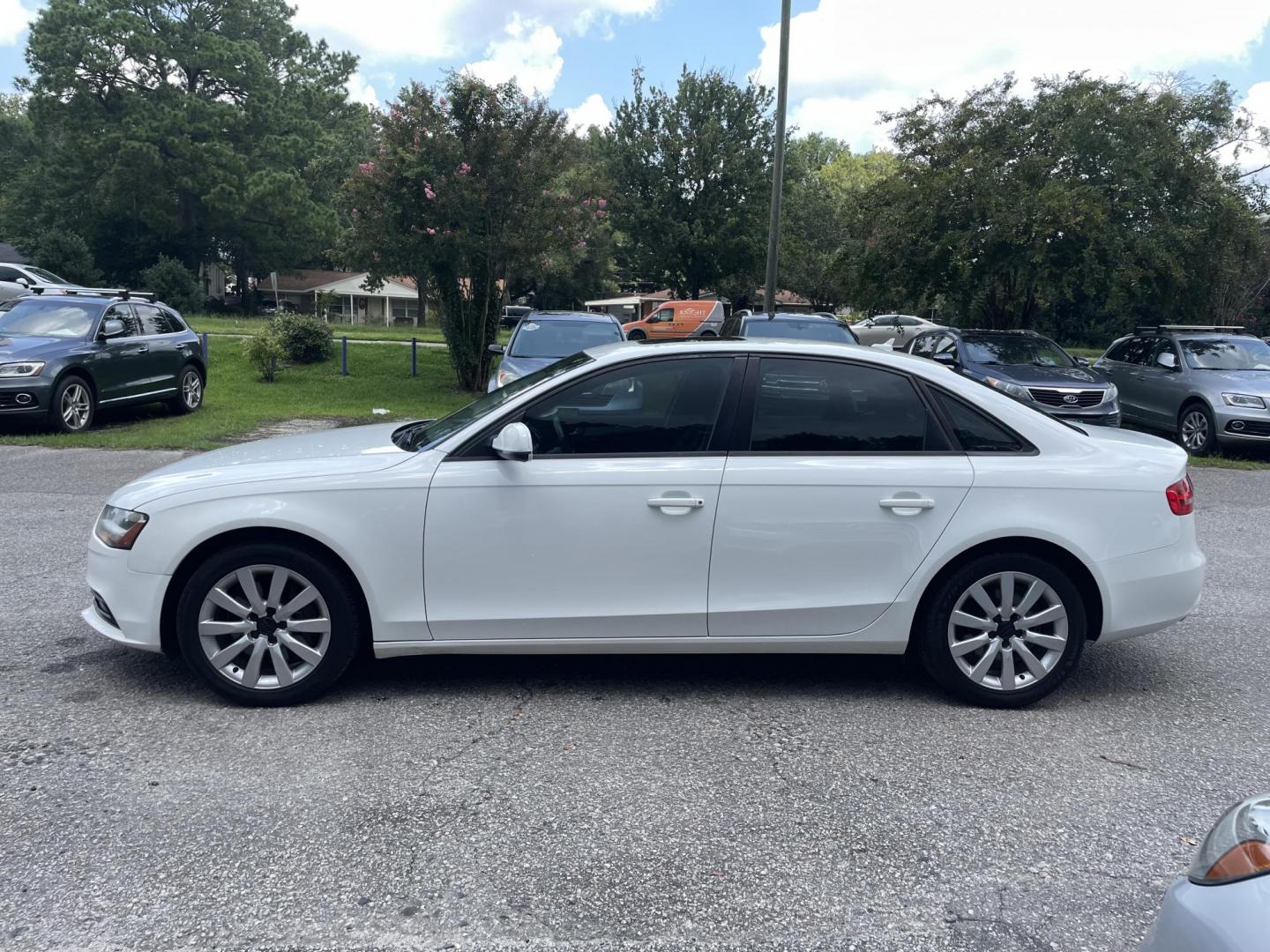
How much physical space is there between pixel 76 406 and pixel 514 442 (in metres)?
10.2

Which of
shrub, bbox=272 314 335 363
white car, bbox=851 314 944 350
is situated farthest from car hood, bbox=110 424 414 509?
white car, bbox=851 314 944 350

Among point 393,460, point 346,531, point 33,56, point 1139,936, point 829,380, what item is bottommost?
point 1139,936

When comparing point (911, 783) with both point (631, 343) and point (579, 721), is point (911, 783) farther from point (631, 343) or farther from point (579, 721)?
point (631, 343)

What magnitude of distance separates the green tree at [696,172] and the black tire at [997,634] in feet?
98.6

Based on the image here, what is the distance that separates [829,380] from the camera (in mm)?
4457

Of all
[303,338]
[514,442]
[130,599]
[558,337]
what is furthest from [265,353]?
[514,442]

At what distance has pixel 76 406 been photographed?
12.0m

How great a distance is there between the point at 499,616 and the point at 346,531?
2.42 feet

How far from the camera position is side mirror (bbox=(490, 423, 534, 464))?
4.08 m

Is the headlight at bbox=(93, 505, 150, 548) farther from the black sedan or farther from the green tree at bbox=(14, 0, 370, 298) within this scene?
the green tree at bbox=(14, 0, 370, 298)

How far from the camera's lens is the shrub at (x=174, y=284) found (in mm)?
45938

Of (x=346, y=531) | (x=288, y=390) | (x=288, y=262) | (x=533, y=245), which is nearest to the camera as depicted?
(x=346, y=531)

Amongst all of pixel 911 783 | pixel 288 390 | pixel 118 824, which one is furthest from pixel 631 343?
pixel 288 390

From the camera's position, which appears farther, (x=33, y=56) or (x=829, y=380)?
(x=33, y=56)
